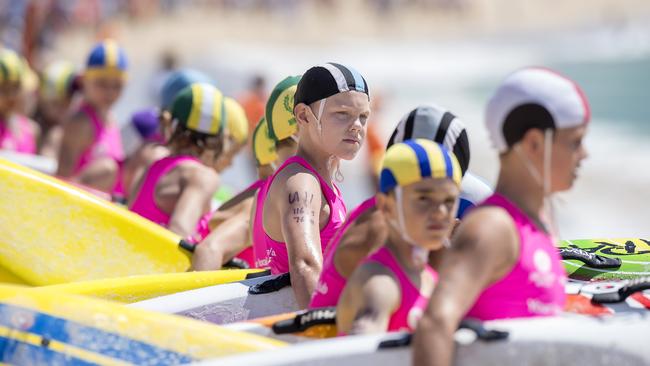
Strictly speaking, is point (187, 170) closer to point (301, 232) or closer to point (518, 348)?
point (301, 232)

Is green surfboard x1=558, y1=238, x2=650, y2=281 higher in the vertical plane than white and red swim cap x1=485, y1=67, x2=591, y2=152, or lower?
lower

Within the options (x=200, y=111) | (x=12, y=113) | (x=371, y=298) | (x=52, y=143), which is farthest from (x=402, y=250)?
(x=52, y=143)

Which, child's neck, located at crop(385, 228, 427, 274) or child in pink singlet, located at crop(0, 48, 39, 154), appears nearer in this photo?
child's neck, located at crop(385, 228, 427, 274)

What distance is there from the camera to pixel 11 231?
217 inches

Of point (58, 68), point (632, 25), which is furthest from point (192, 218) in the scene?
point (632, 25)

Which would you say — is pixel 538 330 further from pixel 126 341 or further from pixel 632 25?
pixel 632 25

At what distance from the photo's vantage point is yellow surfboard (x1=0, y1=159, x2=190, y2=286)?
549 cm

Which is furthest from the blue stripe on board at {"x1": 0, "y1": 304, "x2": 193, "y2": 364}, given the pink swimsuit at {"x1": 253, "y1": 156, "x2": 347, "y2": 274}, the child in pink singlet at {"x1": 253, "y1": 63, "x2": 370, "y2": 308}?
the pink swimsuit at {"x1": 253, "y1": 156, "x2": 347, "y2": 274}

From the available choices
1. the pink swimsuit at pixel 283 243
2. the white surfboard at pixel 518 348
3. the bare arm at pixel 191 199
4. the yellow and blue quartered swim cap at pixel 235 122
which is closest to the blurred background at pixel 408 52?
the yellow and blue quartered swim cap at pixel 235 122

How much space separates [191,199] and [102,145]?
2.75 meters

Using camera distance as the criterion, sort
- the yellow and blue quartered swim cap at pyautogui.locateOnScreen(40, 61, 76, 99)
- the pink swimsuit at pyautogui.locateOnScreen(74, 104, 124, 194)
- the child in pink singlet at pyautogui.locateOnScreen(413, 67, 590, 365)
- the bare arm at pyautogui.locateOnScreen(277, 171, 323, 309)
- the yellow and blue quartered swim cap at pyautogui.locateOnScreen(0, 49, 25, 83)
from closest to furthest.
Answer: the child in pink singlet at pyautogui.locateOnScreen(413, 67, 590, 365) < the bare arm at pyautogui.locateOnScreen(277, 171, 323, 309) < the pink swimsuit at pyautogui.locateOnScreen(74, 104, 124, 194) < the yellow and blue quartered swim cap at pyautogui.locateOnScreen(0, 49, 25, 83) < the yellow and blue quartered swim cap at pyautogui.locateOnScreen(40, 61, 76, 99)

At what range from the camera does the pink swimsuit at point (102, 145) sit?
27.6ft

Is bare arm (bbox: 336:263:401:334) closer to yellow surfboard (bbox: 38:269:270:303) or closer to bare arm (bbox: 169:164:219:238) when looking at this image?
yellow surfboard (bbox: 38:269:270:303)

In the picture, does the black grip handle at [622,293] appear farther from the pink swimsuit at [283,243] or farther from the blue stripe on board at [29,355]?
the blue stripe on board at [29,355]
